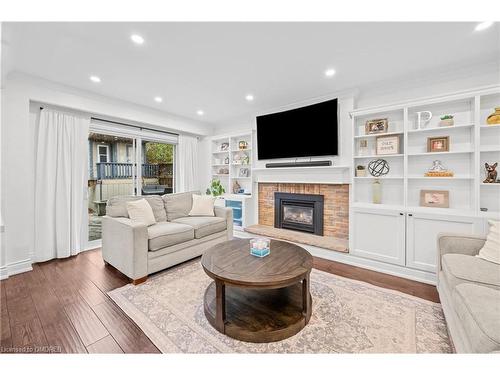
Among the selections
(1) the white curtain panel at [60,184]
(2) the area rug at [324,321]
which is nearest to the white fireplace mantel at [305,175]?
(2) the area rug at [324,321]

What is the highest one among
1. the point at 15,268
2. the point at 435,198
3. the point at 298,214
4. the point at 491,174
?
the point at 491,174

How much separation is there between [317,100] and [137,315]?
359 cm

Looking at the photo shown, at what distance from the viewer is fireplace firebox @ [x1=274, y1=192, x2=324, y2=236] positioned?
139 inches

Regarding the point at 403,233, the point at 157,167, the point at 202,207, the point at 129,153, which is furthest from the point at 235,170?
the point at 403,233

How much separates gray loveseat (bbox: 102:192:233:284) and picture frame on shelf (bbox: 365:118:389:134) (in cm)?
243

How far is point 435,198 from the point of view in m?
2.56

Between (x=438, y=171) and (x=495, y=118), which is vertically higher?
(x=495, y=118)

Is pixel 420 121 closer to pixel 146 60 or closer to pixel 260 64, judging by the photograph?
pixel 260 64

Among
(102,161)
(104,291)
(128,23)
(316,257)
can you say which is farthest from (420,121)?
(102,161)

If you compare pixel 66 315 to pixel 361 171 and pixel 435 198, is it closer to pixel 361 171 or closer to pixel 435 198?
pixel 361 171

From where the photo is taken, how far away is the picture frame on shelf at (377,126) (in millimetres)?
2812

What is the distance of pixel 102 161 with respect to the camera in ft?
12.1

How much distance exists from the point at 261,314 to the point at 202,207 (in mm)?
2138

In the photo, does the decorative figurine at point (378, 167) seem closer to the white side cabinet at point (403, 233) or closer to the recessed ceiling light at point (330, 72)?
the white side cabinet at point (403, 233)
